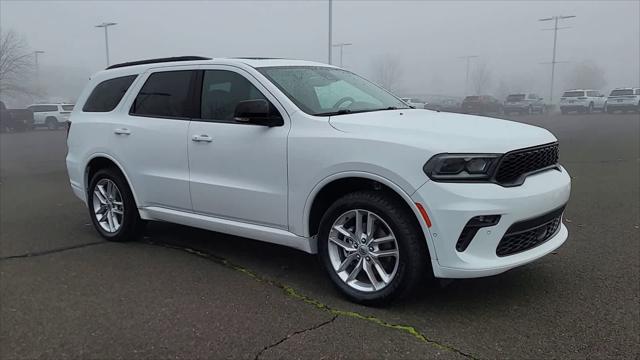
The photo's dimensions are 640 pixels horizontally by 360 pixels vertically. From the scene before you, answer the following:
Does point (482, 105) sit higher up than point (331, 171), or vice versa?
point (331, 171)

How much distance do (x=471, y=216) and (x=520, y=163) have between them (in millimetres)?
584

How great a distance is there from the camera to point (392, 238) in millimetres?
3674

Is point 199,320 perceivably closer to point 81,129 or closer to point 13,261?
point 13,261

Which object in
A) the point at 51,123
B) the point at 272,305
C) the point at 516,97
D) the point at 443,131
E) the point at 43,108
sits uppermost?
the point at 443,131

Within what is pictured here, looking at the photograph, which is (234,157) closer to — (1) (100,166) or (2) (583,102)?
(1) (100,166)

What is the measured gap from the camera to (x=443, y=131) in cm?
360

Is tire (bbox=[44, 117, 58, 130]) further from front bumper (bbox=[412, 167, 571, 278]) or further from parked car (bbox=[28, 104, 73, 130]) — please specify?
front bumper (bbox=[412, 167, 571, 278])

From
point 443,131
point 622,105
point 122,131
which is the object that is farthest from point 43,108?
point 622,105

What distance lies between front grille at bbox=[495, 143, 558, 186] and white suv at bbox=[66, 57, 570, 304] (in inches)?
0.5

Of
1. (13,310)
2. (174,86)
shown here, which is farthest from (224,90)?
(13,310)

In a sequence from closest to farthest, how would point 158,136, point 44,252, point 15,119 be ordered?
point 158,136
point 44,252
point 15,119

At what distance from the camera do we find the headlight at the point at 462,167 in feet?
11.2

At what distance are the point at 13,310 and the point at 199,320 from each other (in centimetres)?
144

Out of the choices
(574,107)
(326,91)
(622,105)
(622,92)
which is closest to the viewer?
(326,91)
